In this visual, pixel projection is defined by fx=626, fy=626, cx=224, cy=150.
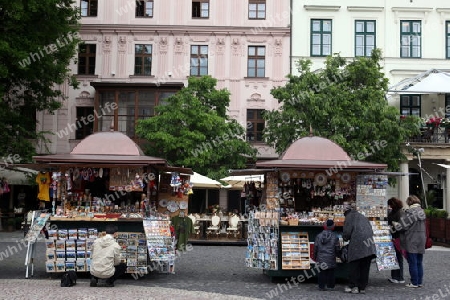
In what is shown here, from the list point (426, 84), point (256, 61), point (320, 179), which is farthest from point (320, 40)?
point (320, 179)

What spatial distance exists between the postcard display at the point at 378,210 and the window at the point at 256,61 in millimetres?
19873

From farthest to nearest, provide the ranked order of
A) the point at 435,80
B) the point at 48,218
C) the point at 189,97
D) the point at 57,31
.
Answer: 1. the point at 435,80
2. the point at 189,97
3. the point at 57,31
4. the point at 48,218

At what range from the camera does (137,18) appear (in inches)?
1319

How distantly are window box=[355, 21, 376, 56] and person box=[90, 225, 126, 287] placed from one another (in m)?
24.1

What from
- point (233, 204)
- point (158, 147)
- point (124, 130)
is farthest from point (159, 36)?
point (233, 204)

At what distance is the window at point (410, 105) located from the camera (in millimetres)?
33594

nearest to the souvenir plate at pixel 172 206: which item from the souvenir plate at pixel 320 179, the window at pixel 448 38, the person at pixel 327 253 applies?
the souvenir plate at pixel 320 179

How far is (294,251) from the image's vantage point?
13430 millimetres

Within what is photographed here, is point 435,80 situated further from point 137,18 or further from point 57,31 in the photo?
point 57,31

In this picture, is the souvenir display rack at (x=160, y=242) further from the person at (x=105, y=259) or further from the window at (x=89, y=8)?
the window at (x=89, y=8)

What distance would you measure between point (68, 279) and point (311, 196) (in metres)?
6.18

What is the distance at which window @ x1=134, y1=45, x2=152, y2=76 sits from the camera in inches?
1313

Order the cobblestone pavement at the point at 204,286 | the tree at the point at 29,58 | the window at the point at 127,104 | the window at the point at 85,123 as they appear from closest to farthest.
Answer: the cobblestone pavement at the point at 204,286 → the tree at the point at 29,58 → the window at the point at 127,104 → the window at the point at 85,123

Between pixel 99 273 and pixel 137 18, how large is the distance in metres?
23.3
